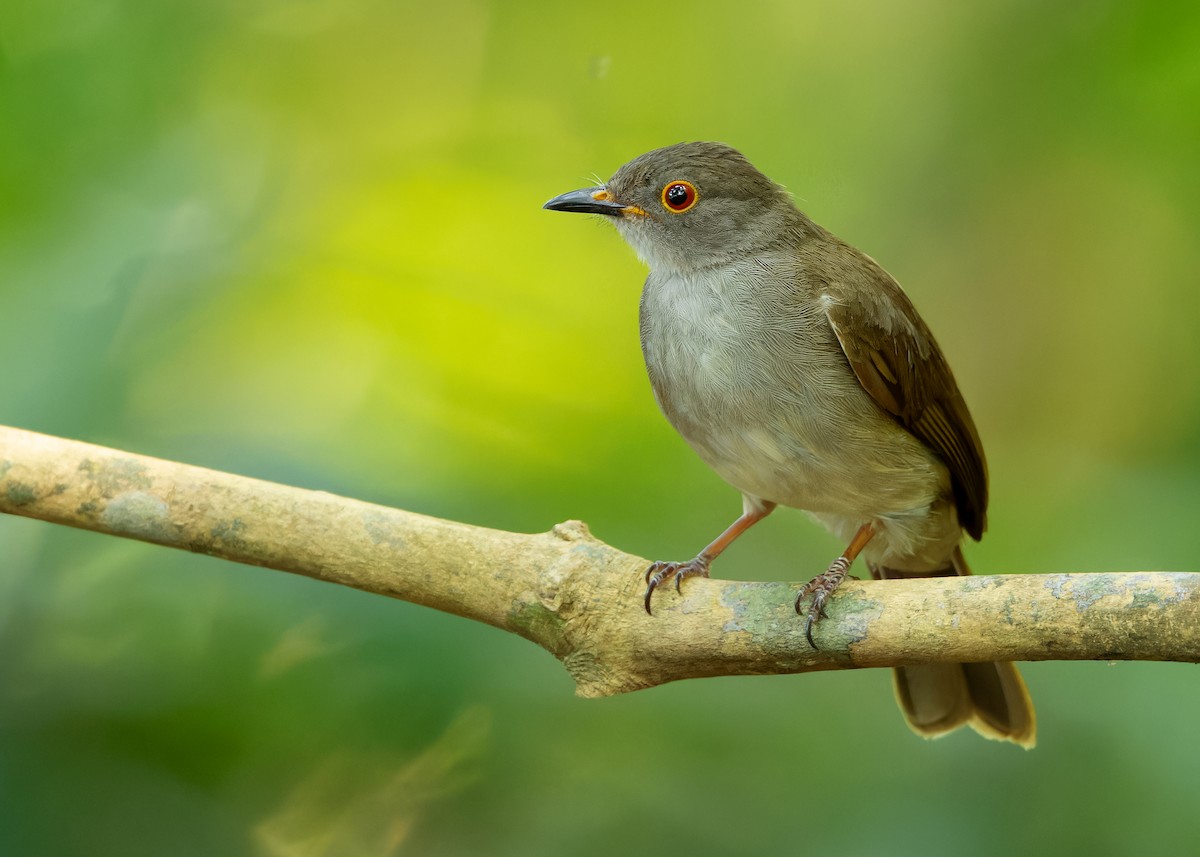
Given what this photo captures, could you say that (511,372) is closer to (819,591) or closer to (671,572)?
(671,572)

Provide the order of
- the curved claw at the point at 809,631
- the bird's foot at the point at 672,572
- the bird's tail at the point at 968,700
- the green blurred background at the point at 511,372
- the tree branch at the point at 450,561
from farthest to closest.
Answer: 1. the green blurred background at the point at 511,372
2. the bird's tail at the point at 968,700
3. the bird's foot at the point at 672,572
4. the tree branch at the point at 450,561
5. the curved claw at the point at 809,631

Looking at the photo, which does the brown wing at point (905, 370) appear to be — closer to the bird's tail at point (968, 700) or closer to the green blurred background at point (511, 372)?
the bird's tail at point (968, 700)

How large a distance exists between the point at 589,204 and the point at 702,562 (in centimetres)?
113

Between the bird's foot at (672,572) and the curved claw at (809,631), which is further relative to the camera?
the bird's foot at (672,572)

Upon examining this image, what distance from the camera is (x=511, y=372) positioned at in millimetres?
4590

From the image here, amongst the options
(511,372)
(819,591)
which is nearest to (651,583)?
(819,591)

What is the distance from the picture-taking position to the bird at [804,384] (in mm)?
3326

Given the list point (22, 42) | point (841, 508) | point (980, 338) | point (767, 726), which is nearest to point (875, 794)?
point (767, 726)

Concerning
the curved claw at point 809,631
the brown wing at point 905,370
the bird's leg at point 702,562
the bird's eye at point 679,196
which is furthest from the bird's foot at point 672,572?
the bird's eye at point 679,196

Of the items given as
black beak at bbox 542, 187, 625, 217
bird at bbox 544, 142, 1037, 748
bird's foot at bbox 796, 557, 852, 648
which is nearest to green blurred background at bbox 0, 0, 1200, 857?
bird at bbox 544, 142, 1037, 748

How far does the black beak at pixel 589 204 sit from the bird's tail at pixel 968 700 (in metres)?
1.64

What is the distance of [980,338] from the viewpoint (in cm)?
525

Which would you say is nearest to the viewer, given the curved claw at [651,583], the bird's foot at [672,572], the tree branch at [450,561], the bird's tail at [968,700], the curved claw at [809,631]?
the curved claw at [809,631]

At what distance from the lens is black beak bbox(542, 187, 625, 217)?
3.83m
